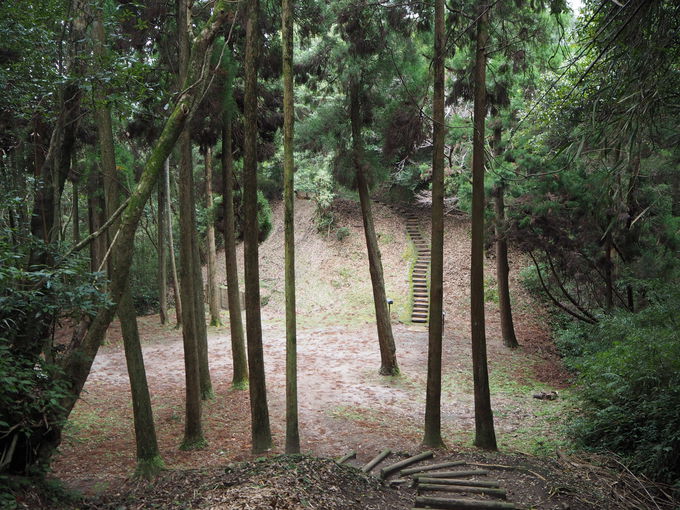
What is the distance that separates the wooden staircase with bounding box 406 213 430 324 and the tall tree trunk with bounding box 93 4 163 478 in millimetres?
13802

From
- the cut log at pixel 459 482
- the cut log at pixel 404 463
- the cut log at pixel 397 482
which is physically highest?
the cut log at pixel 459 482

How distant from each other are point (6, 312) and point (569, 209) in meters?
14.0

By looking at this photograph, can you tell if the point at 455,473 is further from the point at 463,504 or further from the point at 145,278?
the point at 145,278

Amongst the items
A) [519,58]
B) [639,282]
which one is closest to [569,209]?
[639,282]

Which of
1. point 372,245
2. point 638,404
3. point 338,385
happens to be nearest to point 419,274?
point 372,245

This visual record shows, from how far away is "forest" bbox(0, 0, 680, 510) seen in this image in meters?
5.14

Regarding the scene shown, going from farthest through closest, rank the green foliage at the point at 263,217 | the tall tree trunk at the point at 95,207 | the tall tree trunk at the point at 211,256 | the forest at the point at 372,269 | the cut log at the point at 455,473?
the green foliage at the point at 263,217 < the tall tree trunk at the point at 211,256 < the tall tree trunk at the point at 95,207 < the cut log at the point at 455,473 < the forest at the point at 372,269

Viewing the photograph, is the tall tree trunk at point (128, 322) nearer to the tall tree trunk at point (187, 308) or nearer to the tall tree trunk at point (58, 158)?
the tall tree trunk at point (58, 158)

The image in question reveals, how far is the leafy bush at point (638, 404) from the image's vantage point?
6.30 meters

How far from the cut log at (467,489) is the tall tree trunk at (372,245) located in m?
7.48

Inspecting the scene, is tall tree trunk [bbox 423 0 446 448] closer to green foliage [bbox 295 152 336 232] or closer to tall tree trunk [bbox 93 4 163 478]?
tall tree trunk [bbox 93 4 163 478]

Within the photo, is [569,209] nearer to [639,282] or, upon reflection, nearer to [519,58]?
[639,282]

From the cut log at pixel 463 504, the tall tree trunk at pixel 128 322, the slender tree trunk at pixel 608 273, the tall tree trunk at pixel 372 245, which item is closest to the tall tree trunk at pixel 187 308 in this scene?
the tall tree trunk at pixel 128 322

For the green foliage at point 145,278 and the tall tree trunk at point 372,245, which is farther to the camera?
the green foliage at point 145,278
